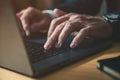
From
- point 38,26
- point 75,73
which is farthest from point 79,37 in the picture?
point 38,26

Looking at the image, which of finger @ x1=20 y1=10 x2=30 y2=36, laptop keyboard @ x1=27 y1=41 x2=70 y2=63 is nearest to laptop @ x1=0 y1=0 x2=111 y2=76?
laptop keyboard @ x1=27 y1=41 x2=70 y2=63

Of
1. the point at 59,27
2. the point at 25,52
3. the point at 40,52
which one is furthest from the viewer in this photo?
the point at 59,27

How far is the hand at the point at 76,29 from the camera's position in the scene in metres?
0.79

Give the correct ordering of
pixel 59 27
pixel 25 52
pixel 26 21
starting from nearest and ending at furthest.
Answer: pixel 25 52, pixel 59 27, pixel 26 21

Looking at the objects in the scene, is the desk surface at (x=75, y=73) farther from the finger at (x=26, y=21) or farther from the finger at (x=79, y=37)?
the finger at (x=26, y=21)

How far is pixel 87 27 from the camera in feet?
2.76

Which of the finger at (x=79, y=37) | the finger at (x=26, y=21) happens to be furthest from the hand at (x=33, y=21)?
the finger at (x=79, y=37)

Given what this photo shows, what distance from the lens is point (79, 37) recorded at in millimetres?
781

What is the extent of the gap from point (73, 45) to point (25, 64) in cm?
22

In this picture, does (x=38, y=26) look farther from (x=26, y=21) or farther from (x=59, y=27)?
(x=59, y=27)

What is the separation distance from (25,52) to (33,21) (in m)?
0.53

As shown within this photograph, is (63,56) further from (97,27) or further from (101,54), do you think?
(97,27)

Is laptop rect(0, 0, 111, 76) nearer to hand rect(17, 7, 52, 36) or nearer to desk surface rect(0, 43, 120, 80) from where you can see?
desk surface rect(0, 43, 120, 80)

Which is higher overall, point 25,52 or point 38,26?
point 25,52
